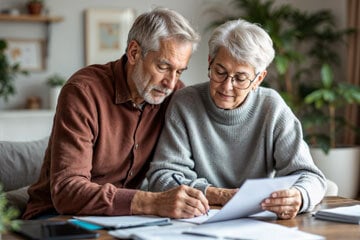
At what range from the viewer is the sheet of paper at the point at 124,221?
1701mm

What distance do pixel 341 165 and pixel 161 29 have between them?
10.9 ft

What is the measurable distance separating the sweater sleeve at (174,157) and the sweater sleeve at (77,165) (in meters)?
0.23

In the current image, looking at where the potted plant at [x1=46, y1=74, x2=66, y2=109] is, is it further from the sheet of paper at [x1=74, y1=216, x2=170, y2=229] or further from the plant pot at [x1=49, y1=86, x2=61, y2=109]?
the sheet of paper at [x1=74, y1=216, x2=170, y2=229]

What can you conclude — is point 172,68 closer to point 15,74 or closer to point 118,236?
point 118,236

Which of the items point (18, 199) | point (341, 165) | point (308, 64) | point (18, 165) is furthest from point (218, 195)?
point (308, 64)

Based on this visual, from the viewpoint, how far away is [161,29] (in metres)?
2.15

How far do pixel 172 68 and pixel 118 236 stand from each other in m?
0.76

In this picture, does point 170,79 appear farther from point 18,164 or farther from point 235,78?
point 18,164

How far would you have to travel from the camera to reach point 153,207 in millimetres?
1847

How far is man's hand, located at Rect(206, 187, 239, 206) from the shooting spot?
6.67 feet

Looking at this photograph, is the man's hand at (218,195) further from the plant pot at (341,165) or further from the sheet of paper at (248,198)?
the plant pot at (341,165)

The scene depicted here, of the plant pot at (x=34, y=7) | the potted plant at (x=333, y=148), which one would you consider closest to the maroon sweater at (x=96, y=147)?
the potted plant at (x=333, y=148)

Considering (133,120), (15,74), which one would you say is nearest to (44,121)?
(15,74)

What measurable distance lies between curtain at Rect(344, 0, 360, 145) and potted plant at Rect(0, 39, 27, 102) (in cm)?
289
